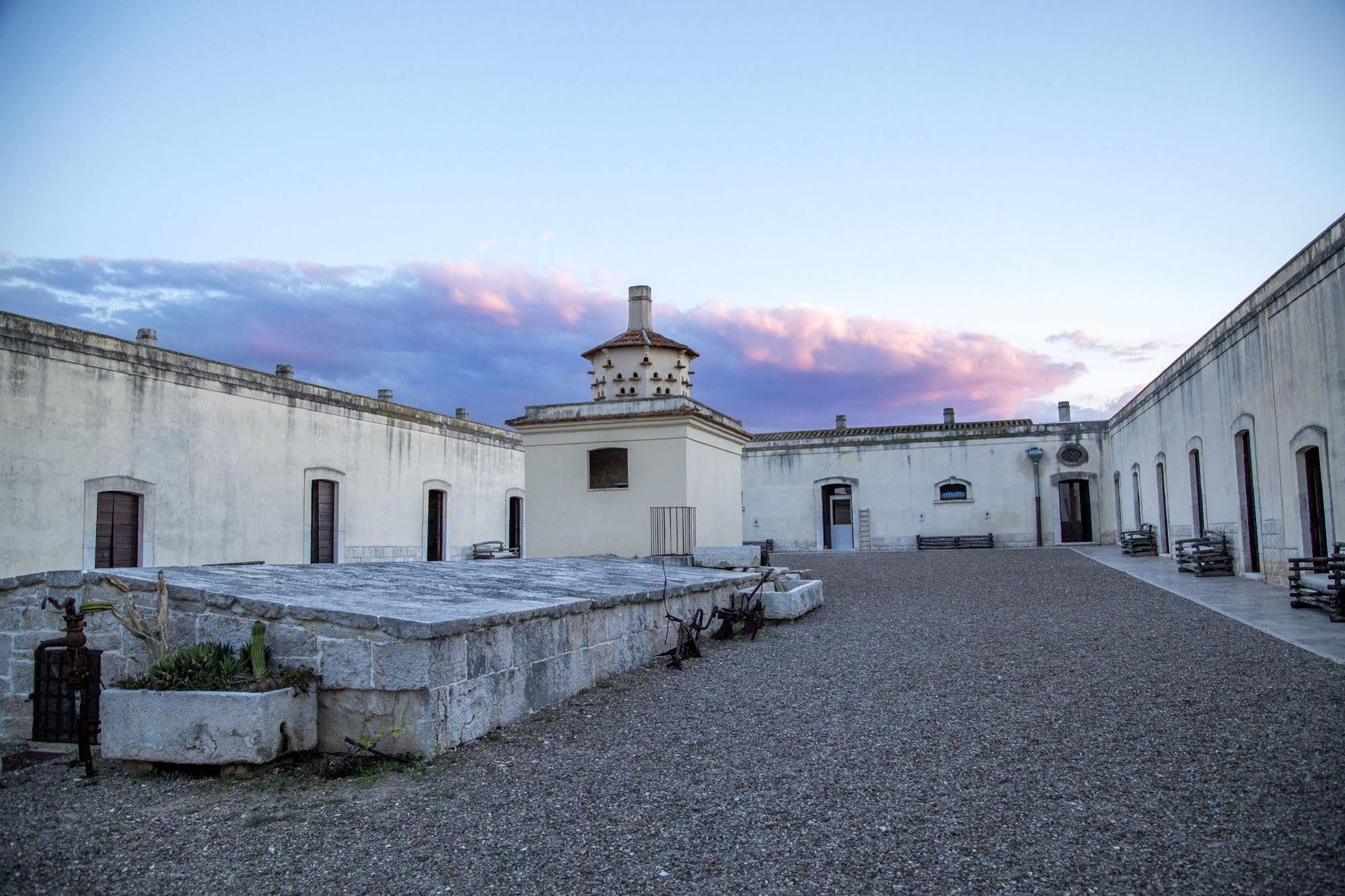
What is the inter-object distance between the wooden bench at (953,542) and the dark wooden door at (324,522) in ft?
57.0

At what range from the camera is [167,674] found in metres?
4.64

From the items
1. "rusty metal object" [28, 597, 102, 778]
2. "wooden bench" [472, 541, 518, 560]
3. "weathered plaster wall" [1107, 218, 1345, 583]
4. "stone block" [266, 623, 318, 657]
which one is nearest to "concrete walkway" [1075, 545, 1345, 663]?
"weathered plaster wall" [1107, 218, 1345, 583]

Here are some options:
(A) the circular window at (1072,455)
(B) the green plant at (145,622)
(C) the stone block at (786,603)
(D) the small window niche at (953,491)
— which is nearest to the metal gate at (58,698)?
(B) the green plant at (145,622)

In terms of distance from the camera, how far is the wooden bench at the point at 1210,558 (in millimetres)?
14750

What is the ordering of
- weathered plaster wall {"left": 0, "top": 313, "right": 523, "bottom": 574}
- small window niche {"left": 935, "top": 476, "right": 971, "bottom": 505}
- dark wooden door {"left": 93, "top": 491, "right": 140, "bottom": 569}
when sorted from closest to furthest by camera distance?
weathered plaster wall {"left": 0, "top": 313, "right": 523, "bottom": 574} → dark wooden door {"left": 93, "top": 491, "right": 140, "bottom": 569} → small window niche {"left": 935, "top": 476, "right": 971, "bottom": 505}

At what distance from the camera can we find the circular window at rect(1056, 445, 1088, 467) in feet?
89.5

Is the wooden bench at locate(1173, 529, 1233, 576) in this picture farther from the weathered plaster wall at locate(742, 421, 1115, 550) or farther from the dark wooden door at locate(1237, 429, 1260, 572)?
the weathered plaster wall at locate(742, 421, 1115, 550)

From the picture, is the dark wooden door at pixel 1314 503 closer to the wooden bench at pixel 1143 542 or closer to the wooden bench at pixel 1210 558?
the wooden bench at pixel 1210 558

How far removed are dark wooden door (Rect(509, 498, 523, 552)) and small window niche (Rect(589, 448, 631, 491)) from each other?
10332 mm

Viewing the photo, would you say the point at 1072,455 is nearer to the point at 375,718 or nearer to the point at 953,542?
the point at 953,542

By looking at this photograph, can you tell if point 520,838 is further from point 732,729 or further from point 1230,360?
point 1230,360

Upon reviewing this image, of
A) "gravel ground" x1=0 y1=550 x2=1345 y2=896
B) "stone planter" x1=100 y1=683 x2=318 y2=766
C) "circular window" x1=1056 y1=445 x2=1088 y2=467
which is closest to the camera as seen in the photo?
"gravel ground" x1=0 y1=550 x2=1345 y2=896

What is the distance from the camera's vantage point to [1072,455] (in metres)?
27.3

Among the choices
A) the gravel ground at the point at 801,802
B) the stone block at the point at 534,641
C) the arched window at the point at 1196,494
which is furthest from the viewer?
the arched window at the point at 1196,494
